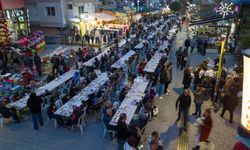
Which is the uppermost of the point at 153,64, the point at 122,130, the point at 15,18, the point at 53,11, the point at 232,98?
the point at 53,11

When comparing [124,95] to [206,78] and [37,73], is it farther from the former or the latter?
[37,73]

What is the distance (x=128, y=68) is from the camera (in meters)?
14.6

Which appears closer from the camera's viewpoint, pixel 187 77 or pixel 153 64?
pixel 187 77

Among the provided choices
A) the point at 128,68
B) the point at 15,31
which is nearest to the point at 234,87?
the point at 128,68

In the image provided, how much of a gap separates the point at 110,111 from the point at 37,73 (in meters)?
9.60

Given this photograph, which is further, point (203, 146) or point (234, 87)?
point (234, 87)

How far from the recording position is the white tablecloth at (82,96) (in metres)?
9.10

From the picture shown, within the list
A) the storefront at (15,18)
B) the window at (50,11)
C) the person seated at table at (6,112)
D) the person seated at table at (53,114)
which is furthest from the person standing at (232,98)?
the window at (50,11)

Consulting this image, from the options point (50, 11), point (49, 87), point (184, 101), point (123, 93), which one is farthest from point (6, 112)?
point (50, 11)

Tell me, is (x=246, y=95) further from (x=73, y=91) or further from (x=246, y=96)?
(x=73, y=91)

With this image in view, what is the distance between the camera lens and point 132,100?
9.80m

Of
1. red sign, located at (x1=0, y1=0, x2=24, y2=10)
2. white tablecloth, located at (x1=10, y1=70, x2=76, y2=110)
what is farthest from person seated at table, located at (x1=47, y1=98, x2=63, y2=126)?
red sign, located at (x1=0, y1=0, x2=24, y2=10)

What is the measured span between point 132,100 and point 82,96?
2.29 m

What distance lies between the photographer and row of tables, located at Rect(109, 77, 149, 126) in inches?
337
